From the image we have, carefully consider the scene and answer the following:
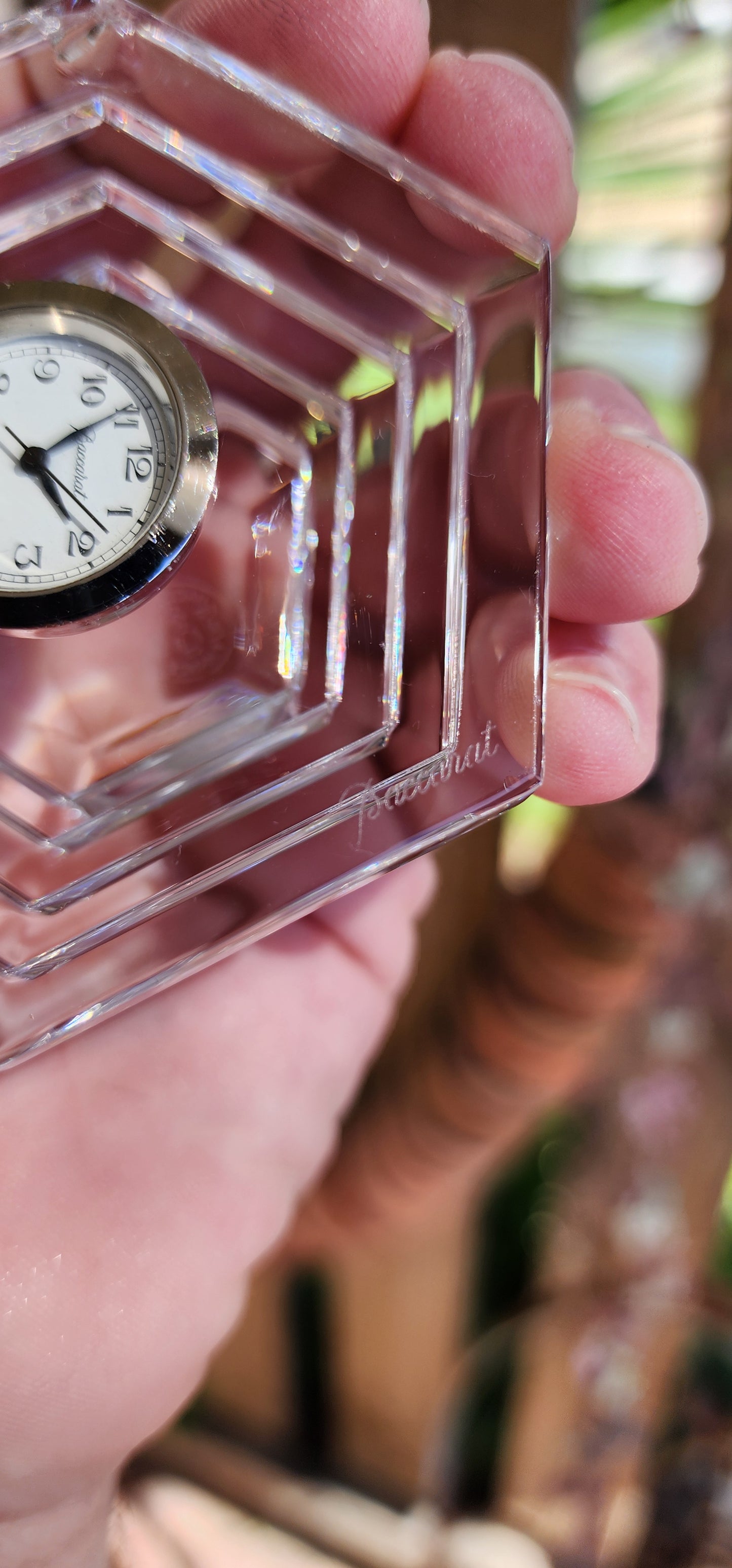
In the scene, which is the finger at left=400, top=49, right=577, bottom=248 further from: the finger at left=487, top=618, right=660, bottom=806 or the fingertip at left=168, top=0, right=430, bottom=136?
the finger at left=487, top=618, right=660, bottom=806

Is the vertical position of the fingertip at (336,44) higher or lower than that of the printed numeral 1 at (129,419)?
higher

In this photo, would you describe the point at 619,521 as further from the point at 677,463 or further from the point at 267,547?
the point at 267,547

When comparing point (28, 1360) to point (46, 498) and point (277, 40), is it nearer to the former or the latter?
point (46, 498)

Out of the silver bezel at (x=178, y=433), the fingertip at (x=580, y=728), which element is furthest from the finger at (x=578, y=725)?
the silver bezel at (x=178, y=433)

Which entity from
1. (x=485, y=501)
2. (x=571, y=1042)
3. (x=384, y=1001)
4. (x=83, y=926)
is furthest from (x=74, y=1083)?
(x=571, y=1042)

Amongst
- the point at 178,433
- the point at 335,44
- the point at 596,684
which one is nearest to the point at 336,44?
the point at 335,44

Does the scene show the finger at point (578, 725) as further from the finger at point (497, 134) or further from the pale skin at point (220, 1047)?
the finger at point (497, 134)

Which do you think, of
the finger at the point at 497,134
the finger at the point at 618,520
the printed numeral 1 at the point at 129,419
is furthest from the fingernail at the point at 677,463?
the printed numeral 1 at the point at 129,419

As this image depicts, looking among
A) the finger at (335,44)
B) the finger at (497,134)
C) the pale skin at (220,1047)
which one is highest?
the finger at (335,44)
